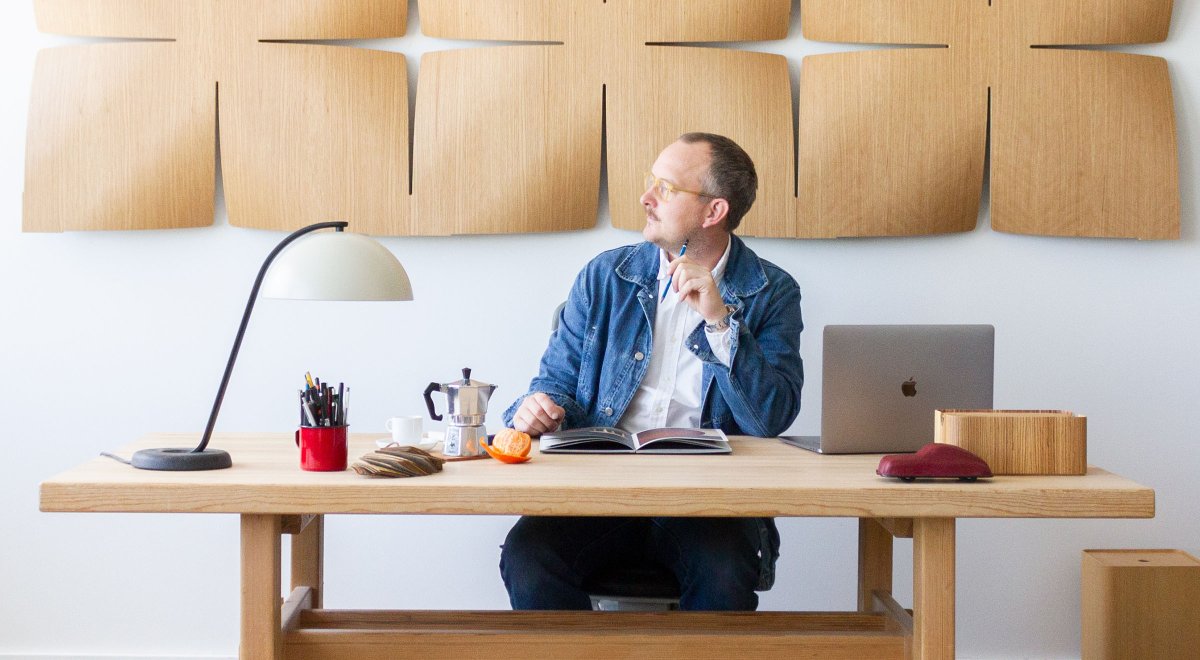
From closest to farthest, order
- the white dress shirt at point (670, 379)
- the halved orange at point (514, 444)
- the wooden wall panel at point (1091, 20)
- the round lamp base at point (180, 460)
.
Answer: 1. the round lamp base at point (180, 460)
2. the halved orange at point (514, 444)
3. the white dress shirt at point (670, 379)
4. the wooden wall panel at point (1091, 20)

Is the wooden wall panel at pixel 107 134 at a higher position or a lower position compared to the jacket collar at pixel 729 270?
higher

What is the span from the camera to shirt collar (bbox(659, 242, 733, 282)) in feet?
8.71

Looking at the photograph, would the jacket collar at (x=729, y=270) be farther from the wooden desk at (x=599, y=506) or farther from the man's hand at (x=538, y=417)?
the wooden desk at (x=599, y=506)

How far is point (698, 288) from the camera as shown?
2262 millimetres

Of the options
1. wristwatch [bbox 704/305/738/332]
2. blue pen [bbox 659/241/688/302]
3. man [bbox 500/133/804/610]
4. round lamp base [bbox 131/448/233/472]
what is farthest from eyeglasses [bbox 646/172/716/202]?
round lamp base [bbox 131/448/233/472]

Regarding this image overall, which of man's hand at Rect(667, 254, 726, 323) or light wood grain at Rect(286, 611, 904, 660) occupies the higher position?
man's hand at Rect(667, 254, 726, 323)

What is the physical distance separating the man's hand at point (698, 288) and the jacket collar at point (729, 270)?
0.33 m

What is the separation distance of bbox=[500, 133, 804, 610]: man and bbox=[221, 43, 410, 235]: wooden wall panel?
760 millimetres

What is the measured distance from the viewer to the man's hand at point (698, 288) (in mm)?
2252

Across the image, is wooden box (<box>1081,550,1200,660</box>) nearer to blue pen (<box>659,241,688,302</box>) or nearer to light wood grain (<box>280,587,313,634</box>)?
blue pen (<box>659,241,688,302</box>)

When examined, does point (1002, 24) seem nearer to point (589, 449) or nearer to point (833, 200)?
point (833, 200)

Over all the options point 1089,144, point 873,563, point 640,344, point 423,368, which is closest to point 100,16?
point 423,368

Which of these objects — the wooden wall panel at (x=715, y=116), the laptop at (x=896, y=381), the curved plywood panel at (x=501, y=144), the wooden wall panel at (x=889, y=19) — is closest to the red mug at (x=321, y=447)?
the laptop at (x=896, y=381)

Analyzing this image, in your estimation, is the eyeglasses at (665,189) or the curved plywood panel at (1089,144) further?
the curved plywood panel at (1089,144)
